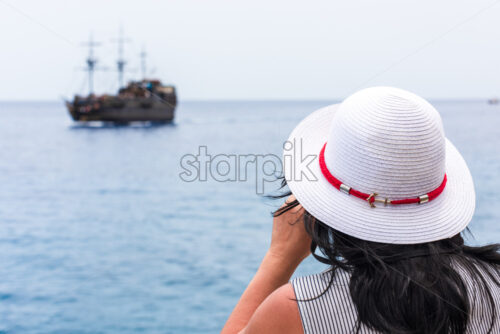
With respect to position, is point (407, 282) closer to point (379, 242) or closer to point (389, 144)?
point (379, 242)

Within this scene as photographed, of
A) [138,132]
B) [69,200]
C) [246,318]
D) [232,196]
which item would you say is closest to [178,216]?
[232,196]

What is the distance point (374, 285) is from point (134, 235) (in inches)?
459

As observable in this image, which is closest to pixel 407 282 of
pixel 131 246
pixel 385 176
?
pixel 385 176

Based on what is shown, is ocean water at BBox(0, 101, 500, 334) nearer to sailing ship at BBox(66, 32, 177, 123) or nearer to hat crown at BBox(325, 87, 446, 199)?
hat crown at BBox(325, 87, 446, 199)

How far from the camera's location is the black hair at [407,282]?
83 centimetres

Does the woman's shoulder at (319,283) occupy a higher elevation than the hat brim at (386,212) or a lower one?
lower

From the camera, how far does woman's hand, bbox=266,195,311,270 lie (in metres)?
1.00

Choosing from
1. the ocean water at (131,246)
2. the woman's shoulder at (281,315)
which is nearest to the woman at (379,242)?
the woman's shoulder at (281,315)

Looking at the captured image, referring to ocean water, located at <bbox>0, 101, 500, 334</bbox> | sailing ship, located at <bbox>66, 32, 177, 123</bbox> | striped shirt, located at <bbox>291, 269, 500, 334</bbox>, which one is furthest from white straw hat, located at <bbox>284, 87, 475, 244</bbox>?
sailing ship, located at <bbox>66, 32, 177, 123</bbox>

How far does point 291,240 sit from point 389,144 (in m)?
0.29

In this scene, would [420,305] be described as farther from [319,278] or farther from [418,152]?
[418,152]

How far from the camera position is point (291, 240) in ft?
3.29

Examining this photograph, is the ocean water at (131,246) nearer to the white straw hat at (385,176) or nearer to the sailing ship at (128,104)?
the white straw hat at (385,176)

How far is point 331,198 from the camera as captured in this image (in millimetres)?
926
